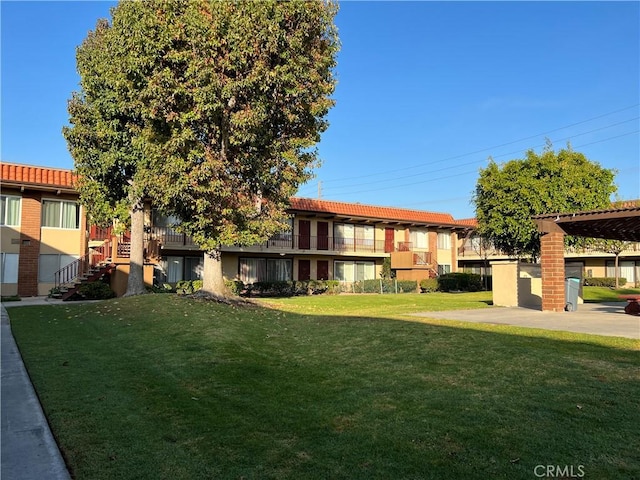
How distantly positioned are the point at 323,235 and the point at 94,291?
1801 cm

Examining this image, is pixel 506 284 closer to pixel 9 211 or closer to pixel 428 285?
pixel 428 285

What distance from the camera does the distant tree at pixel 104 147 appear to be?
18.4 metres

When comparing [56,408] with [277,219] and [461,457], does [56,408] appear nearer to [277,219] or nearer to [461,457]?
[461,457]

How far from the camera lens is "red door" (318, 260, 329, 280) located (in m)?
37.2

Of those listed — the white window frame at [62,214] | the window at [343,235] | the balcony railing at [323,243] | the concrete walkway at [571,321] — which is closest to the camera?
the concrete walkway at [571,321]

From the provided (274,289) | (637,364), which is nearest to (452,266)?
(274,289)

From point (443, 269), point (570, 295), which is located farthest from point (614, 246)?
point (570, 295)

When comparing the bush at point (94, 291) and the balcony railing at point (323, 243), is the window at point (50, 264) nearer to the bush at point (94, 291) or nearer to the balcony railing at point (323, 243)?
the bush at point (94, 291)

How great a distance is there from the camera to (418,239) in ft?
138

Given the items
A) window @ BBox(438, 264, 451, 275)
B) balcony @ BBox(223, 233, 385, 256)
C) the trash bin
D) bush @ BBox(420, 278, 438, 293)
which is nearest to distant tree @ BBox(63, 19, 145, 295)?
balcony @ BBox(223, 233, 385, 256)

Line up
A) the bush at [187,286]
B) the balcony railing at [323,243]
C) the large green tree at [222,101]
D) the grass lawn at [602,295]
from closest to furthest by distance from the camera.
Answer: the large green tree at [222,101] → the grass lawn at [602,295] → the bush at [187,286] → the balcony railing at [323,243]

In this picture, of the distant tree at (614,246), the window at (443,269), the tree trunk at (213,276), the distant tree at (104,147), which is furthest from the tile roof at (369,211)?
the tree trunk at (213,276)

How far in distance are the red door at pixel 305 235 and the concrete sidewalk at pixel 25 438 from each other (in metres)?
28.6

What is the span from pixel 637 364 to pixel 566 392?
190cm
